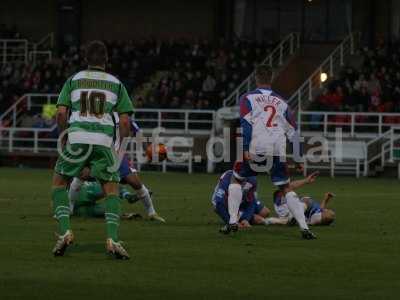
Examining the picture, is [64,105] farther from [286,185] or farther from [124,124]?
[286,185]

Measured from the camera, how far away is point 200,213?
790 inches

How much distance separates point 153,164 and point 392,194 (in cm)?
1329

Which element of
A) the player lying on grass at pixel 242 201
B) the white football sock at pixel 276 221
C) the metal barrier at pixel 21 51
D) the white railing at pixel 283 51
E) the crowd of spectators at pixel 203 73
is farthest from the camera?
the metal barrier at pixel 21 51

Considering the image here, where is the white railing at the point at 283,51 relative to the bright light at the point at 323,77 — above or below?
above

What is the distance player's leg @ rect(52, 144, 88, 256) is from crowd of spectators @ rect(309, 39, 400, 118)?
26975 millimetres

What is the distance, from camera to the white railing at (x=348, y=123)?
124 ft

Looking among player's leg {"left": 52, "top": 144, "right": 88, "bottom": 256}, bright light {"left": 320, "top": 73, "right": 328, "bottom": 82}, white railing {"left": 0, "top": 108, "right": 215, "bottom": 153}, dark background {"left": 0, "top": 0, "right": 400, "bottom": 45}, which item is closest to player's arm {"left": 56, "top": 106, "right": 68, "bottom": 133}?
player's leg {"left": 52, "top": 144, "right": 88, "bottom": 256}

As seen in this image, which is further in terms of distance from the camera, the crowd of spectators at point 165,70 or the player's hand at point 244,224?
the crowd of spectators at point 165,70

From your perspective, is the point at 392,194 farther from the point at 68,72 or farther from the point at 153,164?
the point at 68,72

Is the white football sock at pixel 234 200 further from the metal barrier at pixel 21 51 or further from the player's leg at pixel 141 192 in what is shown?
the metal barrier at pixel 21 51

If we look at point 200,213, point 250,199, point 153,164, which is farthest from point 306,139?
point 250,199

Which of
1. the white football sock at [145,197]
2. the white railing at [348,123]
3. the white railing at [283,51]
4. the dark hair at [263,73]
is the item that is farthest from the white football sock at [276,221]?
the white railing at [283,51]

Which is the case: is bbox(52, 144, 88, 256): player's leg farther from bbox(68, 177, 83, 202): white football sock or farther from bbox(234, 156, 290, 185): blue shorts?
bbox(68, 177, 83, 202): white football sock

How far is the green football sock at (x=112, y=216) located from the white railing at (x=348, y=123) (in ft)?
83.2
